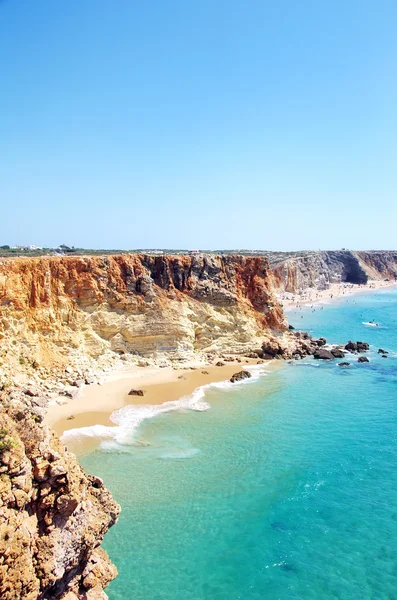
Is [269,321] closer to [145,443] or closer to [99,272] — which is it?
[99,272]

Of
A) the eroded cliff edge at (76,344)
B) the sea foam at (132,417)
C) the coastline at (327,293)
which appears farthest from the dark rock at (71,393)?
the coastline at (327,293)

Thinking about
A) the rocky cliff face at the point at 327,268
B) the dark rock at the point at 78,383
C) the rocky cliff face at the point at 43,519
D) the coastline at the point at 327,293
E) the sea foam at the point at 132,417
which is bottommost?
the sea foam at the point at 132,417

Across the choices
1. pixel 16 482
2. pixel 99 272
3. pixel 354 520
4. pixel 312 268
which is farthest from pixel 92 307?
pixel 312 268

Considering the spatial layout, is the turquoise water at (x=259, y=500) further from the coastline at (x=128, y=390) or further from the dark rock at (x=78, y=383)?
the dark rock at (x=78, y=383)

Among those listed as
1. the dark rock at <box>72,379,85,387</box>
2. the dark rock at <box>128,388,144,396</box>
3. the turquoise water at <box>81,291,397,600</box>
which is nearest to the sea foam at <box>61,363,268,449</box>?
the turquoise water at <box>81,291,397,600</box>

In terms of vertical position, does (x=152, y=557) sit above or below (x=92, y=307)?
below
